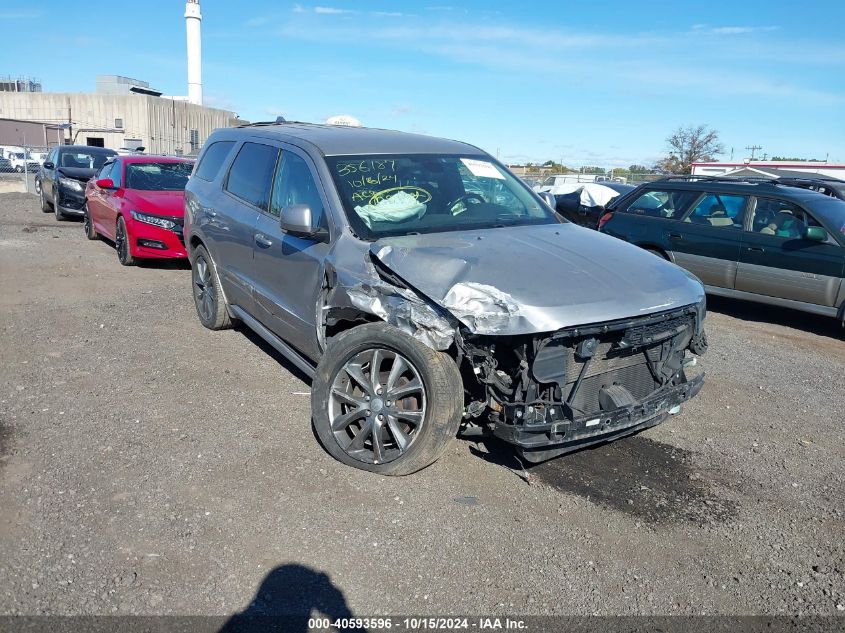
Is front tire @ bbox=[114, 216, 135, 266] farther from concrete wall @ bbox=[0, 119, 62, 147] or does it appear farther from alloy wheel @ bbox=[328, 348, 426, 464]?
concrete wall @ bbox=[0, 119, 62, 147]

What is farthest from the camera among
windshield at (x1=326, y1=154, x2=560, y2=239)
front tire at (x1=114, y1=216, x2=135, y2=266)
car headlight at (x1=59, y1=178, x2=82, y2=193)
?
car headlight at (x1=59, y1=178, x2=82, y2=193)

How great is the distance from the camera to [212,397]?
5109mm

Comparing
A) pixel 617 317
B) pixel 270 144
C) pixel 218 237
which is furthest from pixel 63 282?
pixel 617 317

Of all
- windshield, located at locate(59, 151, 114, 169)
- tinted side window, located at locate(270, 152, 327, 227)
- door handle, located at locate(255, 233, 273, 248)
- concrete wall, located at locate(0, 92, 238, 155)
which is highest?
concrete wall, located at locate(0, 92, 238, 155)

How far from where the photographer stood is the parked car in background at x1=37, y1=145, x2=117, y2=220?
15250mm

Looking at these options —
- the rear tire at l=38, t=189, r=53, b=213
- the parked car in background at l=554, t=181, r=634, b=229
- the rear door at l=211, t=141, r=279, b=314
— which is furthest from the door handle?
the rear tire at l=38, t=189, r=53, b=213

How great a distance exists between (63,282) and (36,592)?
700 centimetres

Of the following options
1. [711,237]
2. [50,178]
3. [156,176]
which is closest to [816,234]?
[711,237]

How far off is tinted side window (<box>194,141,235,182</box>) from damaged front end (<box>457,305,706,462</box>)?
3.72 m

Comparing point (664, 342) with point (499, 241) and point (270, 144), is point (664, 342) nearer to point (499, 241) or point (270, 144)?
point (499, 241)

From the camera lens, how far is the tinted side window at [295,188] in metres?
4.57

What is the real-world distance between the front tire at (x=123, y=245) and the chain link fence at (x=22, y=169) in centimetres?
1011

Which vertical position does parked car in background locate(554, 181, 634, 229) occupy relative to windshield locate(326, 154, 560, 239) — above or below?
below

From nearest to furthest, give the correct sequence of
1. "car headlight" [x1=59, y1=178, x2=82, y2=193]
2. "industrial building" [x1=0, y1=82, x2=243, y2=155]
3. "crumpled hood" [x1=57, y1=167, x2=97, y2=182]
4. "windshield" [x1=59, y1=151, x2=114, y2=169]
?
"car headlight" [x1=59, y1=178, x2=82, y2=193] < "crumpled hood" [x1=57, y1=167, x2=97, y2=182] < "windshield" [x1=59, y1=151, x2=114, y2=169] < "industrial building" [x1=0, y1=82, x2=243, y2=155]
